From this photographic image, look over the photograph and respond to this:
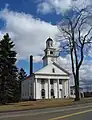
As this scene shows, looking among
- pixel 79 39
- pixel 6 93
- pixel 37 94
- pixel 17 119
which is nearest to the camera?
pixel 17 119

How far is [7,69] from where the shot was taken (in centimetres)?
5353

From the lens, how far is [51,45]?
297 feet

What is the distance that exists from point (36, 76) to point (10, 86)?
1158 inches

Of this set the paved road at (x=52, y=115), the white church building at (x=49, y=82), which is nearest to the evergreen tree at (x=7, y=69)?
the white church building at (x=49, y=82)

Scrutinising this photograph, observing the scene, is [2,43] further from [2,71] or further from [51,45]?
[51,45]

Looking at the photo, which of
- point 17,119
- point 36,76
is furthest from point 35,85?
point 17,119

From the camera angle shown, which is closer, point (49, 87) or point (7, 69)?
point (7, 69)

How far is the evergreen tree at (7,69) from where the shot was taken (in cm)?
5175

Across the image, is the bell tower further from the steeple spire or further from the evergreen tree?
the evergreen tree

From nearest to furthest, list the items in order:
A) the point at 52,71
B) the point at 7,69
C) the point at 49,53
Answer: the point at 7,69 → the point at 52,71 → the point at 49,53

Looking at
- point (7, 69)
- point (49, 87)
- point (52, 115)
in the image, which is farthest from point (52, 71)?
point (52, 115)

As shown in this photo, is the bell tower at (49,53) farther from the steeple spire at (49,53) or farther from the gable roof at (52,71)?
the gable roof at (52,71)

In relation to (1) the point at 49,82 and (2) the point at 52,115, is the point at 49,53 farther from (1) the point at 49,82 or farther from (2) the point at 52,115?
(2) the point at 52,115

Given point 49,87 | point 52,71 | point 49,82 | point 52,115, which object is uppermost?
point 52,71
